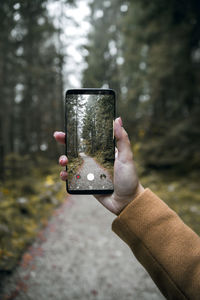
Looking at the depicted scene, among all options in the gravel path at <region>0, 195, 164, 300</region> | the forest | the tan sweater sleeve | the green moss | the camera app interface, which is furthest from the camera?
the forest

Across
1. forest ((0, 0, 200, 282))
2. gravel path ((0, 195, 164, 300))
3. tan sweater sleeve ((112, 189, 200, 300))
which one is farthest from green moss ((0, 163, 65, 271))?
tan sweater sleeve ((112, 189, 200, 300))

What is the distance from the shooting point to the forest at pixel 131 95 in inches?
179

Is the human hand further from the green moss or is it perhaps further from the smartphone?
the green moss

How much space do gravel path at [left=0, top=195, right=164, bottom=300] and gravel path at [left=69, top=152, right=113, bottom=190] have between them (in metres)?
3.00

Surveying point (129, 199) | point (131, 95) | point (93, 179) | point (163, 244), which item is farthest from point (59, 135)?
point (131, 95)

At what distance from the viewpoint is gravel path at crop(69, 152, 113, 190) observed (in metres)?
1.41

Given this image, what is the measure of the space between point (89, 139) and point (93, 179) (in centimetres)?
28

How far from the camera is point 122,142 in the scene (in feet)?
4.69

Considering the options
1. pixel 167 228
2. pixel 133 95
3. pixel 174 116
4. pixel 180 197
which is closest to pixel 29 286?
pixel 167 228

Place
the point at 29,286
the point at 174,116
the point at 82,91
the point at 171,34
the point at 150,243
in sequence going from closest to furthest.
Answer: the point at 150,243, the point at 82,91, the point at 29,286, the point at 171,34, the point at 174,116

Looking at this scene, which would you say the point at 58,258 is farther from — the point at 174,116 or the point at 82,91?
the point at 174,116

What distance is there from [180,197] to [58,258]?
13.8 ft

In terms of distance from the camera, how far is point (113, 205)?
146 centimetres

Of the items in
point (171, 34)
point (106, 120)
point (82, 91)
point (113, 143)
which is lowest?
point (113, 143)
